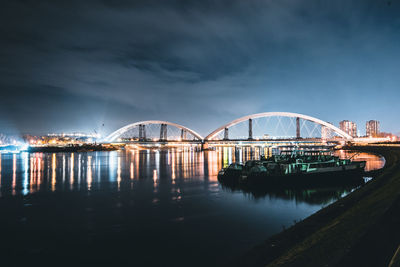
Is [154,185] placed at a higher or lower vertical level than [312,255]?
lower

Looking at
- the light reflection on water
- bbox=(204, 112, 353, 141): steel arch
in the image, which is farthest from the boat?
bbox=(204, 112, 353, 141): steel arch

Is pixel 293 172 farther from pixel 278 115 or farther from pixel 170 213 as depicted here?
pixel 278 115

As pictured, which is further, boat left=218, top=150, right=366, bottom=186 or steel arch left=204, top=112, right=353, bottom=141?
steel arch left=204, top=112, right=353, bottom=141

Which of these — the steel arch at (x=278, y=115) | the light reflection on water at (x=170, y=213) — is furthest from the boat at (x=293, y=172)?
the steel arch at (x=278, y=115)

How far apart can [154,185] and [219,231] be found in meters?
16.3

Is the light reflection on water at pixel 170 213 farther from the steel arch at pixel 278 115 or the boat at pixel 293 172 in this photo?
the steel arch at pixel 278 115

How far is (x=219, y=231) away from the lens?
44.4ft

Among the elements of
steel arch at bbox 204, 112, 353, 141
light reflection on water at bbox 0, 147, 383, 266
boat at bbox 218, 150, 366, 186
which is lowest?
light reflection on water at bbox 0, 147, 383, 266

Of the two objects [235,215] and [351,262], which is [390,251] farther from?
[235,215]

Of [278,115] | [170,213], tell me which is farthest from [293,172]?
[278,115]

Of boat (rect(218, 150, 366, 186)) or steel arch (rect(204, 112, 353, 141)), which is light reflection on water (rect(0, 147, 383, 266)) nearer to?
boat (rect(218, 150, 366, 186))

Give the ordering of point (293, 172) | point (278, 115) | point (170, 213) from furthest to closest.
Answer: point (278, 115), point (293, 172), point (170, 213)

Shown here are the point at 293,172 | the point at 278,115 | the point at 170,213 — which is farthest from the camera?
the point at 278,115

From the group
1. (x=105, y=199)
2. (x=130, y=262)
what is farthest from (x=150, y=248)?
(x=105, y=199)
